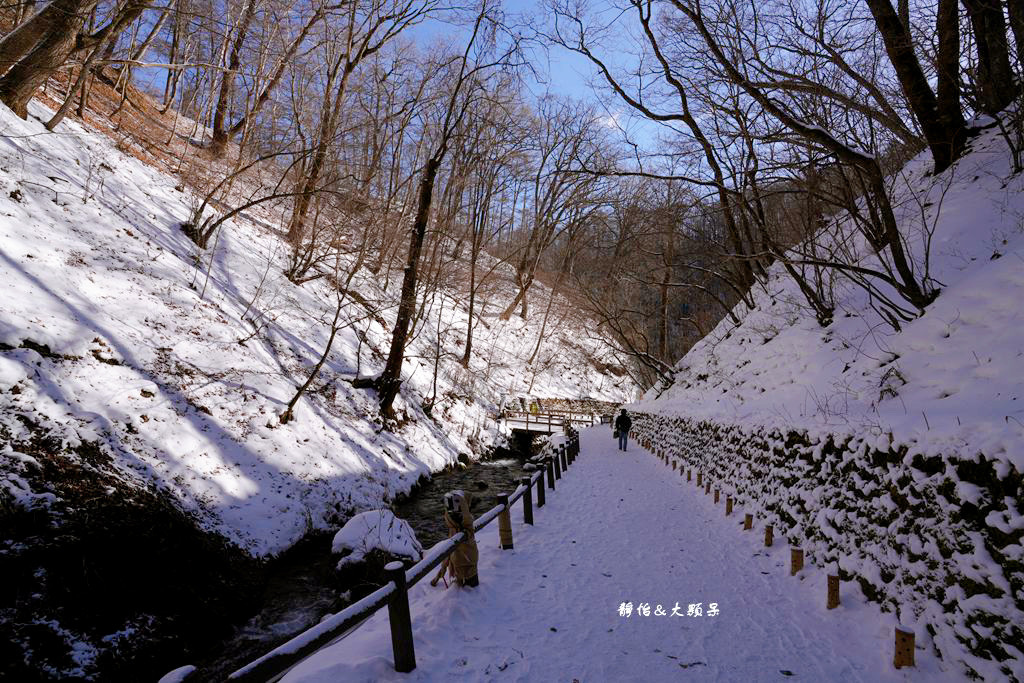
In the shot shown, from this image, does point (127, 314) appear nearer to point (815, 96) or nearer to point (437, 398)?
point (437, 398)

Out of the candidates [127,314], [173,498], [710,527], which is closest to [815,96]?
[710,527]

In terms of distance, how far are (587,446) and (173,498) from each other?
1518cm

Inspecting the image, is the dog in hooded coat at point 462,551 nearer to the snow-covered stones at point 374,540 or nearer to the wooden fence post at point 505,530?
the wooden fence post at point 505,530

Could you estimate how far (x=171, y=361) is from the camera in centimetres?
920

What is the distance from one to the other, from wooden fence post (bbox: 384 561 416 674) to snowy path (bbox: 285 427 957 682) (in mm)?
88

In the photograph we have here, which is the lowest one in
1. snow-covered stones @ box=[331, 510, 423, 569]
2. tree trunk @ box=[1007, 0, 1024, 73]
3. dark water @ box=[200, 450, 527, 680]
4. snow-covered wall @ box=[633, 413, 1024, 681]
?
dark water @ box=[200, 450, 527, 680]

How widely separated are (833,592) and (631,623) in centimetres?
194

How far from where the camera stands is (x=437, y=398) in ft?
61.4

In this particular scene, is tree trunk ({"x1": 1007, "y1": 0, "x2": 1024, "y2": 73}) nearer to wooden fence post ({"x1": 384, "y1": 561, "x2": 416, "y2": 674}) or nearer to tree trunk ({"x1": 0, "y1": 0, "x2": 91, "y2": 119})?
wooden fence post ({"x1": 384, "y1": 561, "x2": 416, "y2": 674})

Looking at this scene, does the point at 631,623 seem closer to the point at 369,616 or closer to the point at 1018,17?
the point at 369,616

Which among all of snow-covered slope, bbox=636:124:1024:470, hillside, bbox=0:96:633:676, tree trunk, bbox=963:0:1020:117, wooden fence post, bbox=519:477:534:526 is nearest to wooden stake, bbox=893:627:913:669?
snow-covered slope, bbox=636:124:1024:470

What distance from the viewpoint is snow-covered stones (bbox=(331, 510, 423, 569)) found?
6895mm

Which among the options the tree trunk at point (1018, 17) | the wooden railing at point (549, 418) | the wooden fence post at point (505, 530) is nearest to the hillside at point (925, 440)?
the tree trunk at point (1018, 17)

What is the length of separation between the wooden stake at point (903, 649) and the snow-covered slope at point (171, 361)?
779cm
